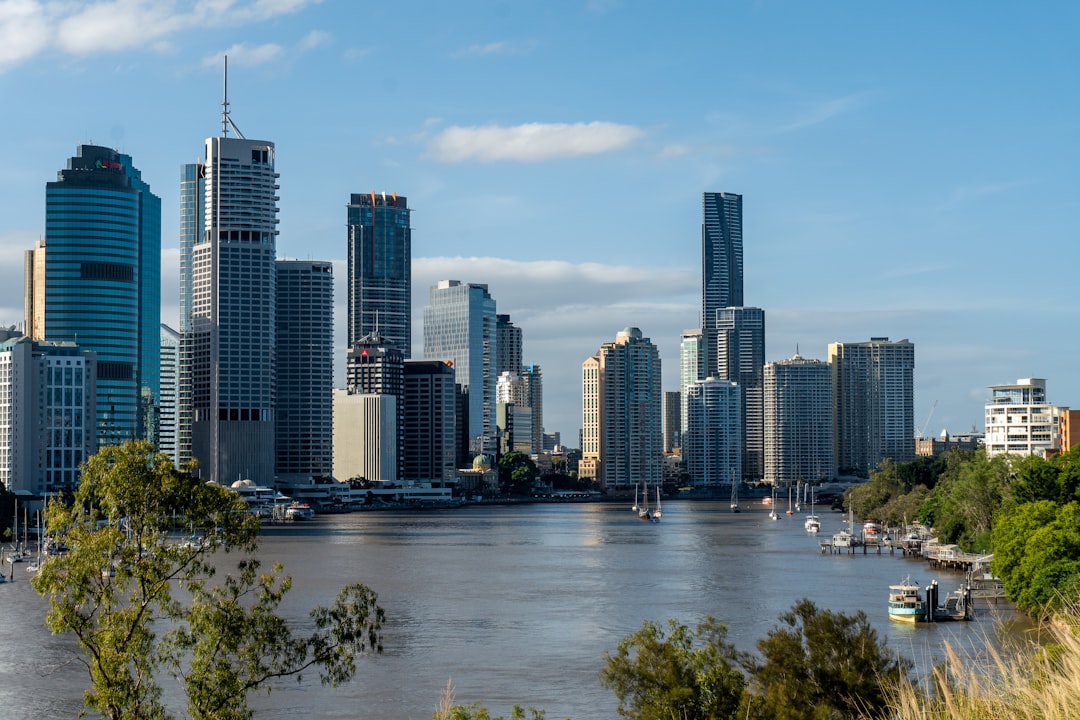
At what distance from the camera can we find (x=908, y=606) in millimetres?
74062

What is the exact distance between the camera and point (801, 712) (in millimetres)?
34875

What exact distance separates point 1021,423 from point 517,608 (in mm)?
103929

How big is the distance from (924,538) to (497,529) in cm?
6489

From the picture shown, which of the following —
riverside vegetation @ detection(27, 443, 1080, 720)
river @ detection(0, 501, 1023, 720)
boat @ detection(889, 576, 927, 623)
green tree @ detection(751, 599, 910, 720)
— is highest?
Result: riverside vegetation @ detection(27, 443, 1080, 720)

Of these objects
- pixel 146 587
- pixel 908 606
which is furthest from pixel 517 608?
pixel 146 587

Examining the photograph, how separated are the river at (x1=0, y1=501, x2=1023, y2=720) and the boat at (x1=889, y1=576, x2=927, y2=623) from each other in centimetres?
107

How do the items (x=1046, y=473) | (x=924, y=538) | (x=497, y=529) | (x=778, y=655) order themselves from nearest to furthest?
1. (x=778, y=655)
2. (x=1046, y=473)
3. (x=924, y=538)
4. (x=497, y=529)

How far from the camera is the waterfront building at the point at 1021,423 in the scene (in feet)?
536

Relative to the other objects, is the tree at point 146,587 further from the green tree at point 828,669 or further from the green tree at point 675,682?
the green tree at point 828,669

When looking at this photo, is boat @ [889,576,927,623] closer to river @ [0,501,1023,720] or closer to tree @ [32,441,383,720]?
river @ [0,501,1023,720]

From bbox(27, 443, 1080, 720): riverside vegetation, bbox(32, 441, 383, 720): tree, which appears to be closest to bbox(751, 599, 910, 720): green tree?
bbox(27, 443, 1080, 720): riverside vegetation

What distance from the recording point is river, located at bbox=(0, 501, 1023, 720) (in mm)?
53094

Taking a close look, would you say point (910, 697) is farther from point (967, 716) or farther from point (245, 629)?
point (245, 629)

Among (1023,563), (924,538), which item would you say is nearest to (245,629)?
(1023,563)
